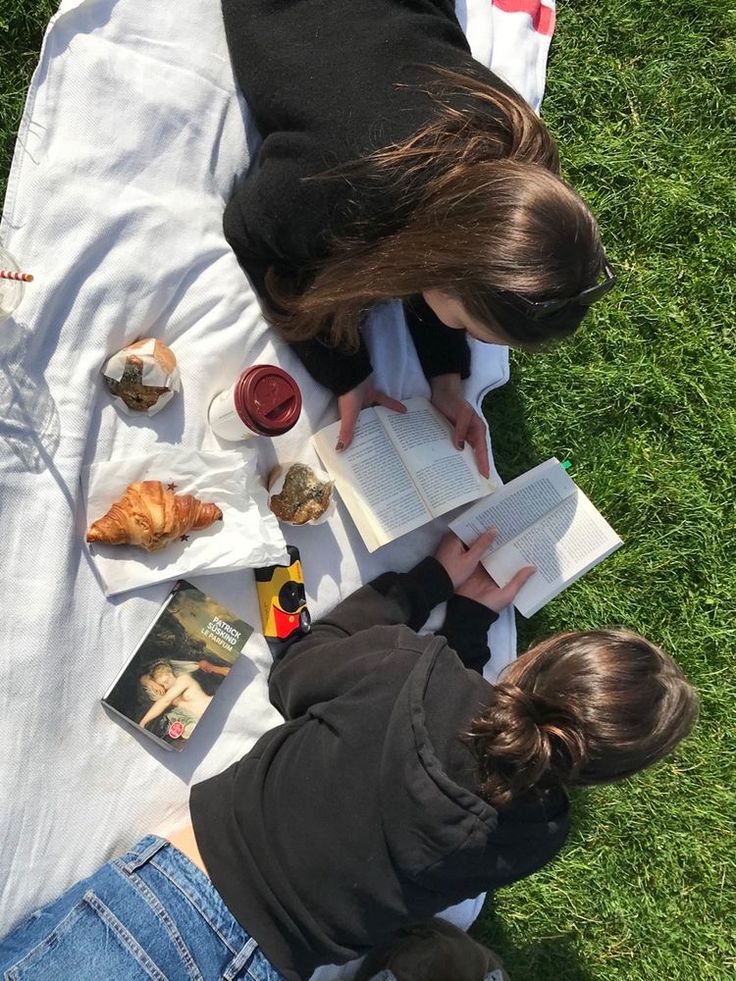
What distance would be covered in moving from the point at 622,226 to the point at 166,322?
1739 millimetres

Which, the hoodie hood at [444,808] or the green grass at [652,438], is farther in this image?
the green grass at [652,438]

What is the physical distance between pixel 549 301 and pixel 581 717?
34.1 inches

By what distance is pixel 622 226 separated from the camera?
2.87 meters

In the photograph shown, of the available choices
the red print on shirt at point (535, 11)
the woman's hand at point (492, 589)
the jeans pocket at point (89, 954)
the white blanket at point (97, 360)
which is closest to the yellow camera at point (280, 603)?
the white blanket at point (97, 360)

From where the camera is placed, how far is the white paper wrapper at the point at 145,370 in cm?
196

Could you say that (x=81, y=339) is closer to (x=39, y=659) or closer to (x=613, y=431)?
(x=39, y=659)

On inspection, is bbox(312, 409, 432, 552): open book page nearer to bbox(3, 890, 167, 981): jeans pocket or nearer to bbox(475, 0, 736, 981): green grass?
bbox(475, 0, 736, 981): green grass

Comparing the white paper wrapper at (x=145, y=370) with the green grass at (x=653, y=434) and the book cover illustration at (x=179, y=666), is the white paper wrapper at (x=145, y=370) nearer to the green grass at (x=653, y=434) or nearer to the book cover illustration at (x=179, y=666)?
the book cover illustration at (x=179, y=666)

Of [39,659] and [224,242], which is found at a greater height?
[224,242]

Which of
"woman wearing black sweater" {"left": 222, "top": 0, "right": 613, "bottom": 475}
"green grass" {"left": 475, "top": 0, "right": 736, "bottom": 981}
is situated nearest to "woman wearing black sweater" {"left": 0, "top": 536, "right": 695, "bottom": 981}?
"woman wearing black sweater" {"left": 222, "top": 0, "right": 613, "bottom": 475}

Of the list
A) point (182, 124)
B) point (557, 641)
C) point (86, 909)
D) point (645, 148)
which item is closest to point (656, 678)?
point (557, 641)

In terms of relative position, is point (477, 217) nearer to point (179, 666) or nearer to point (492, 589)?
point (492, 589)

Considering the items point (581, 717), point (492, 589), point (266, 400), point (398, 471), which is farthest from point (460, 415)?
point (581, 717)

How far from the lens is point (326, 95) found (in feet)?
5.65
